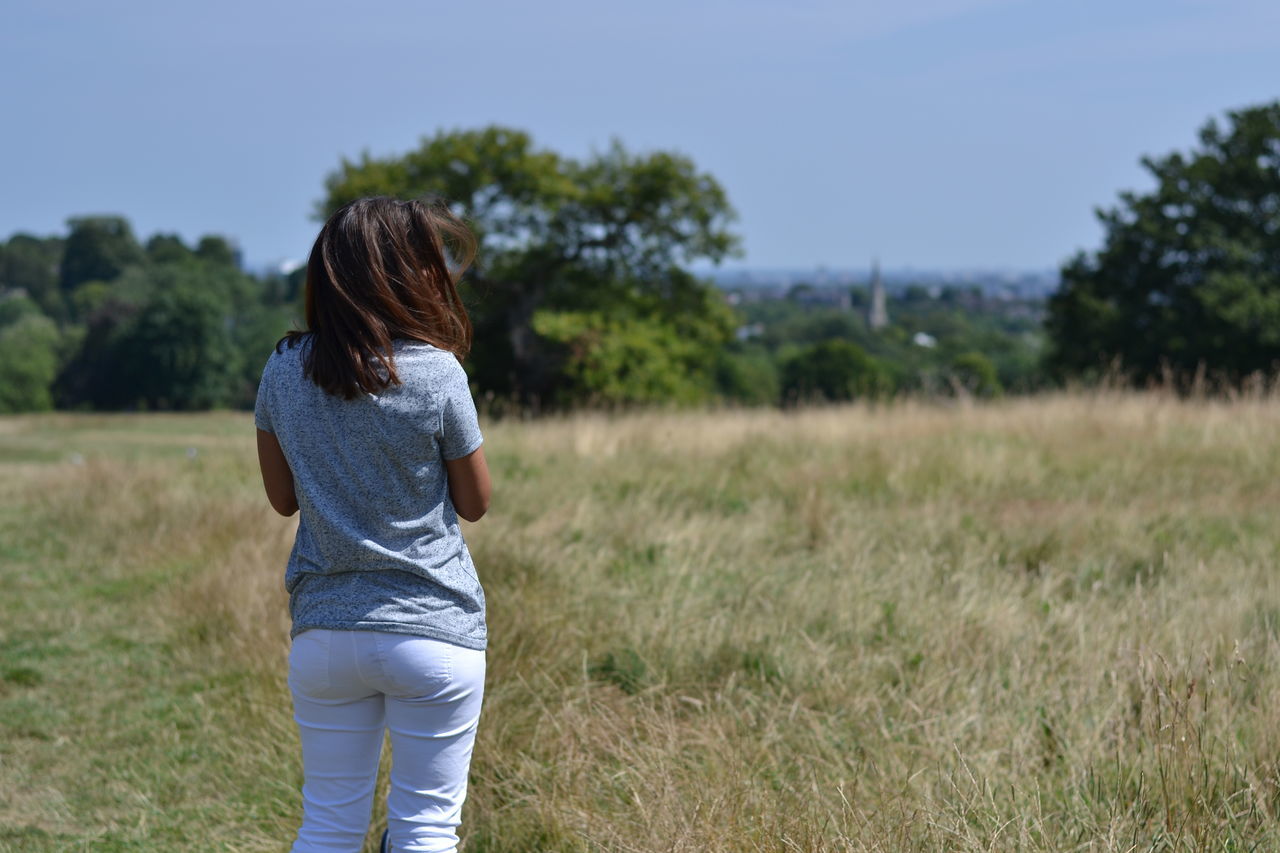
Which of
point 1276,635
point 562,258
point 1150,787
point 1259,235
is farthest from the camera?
point 1259,235

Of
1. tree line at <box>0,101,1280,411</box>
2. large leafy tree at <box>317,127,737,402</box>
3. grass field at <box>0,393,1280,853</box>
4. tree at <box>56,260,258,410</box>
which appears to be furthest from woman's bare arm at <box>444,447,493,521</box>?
tree at <box>56,260,258,410</box>


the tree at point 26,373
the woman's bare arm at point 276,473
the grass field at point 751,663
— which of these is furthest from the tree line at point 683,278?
the tree at point 26,373

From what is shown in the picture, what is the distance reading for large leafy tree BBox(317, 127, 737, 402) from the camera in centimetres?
2436

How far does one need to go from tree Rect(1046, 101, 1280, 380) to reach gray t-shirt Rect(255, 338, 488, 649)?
3129 centimetres

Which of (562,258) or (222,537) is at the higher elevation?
(562,258)

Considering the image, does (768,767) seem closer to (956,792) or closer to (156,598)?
(956,792)

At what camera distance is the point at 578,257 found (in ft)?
86.8

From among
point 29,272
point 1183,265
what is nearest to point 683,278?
point 1183,265

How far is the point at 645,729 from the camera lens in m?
3.78

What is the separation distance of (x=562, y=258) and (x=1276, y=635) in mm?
22754

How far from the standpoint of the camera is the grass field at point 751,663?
10.0ft

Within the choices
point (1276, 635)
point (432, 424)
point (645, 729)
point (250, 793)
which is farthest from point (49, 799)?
point (1276, 635)

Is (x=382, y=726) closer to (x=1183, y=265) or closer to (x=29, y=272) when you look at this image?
(x=1183, y=265)

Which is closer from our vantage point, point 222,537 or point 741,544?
point 741,544
